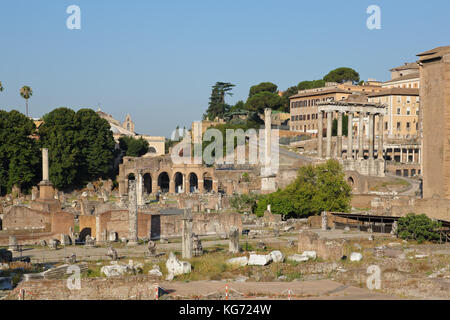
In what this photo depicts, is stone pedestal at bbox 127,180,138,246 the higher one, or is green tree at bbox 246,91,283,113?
green tree at bbox 246,91,283,113

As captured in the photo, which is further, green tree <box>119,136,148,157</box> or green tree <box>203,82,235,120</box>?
green tree <box>203,82,235,120</box>

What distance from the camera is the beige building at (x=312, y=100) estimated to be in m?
92.4

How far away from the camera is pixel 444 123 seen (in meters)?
39.4

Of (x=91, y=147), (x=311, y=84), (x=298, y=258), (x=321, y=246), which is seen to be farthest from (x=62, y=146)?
(x=311, y=84)

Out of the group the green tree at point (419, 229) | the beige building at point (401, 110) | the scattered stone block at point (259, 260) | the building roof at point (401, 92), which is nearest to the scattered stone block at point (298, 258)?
the scattered stone block at point (259, 260)

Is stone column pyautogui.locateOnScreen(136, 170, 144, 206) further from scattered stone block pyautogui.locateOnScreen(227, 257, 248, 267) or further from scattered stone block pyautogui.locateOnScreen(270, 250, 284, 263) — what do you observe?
scattered stone block pyautogui.locateOnScreen(270, 250, 284, 263)

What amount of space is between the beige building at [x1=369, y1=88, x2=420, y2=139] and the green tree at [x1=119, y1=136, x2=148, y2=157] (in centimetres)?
3320

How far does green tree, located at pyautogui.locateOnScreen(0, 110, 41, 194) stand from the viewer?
61844 millimetres

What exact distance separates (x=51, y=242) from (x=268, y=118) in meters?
28.9

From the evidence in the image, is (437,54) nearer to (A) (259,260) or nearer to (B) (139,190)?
(A) (259,260)

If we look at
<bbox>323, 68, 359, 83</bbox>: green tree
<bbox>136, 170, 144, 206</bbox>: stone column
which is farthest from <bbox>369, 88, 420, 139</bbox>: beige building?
<bbox>136, 170, 144, 206</bbox>: stone column

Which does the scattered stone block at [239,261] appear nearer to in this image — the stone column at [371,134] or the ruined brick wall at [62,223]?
the ruined brick wall at [62,223]

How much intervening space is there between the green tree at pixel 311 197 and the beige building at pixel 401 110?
45.3 meters

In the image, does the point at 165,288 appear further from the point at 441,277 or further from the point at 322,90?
the point at 322,90
